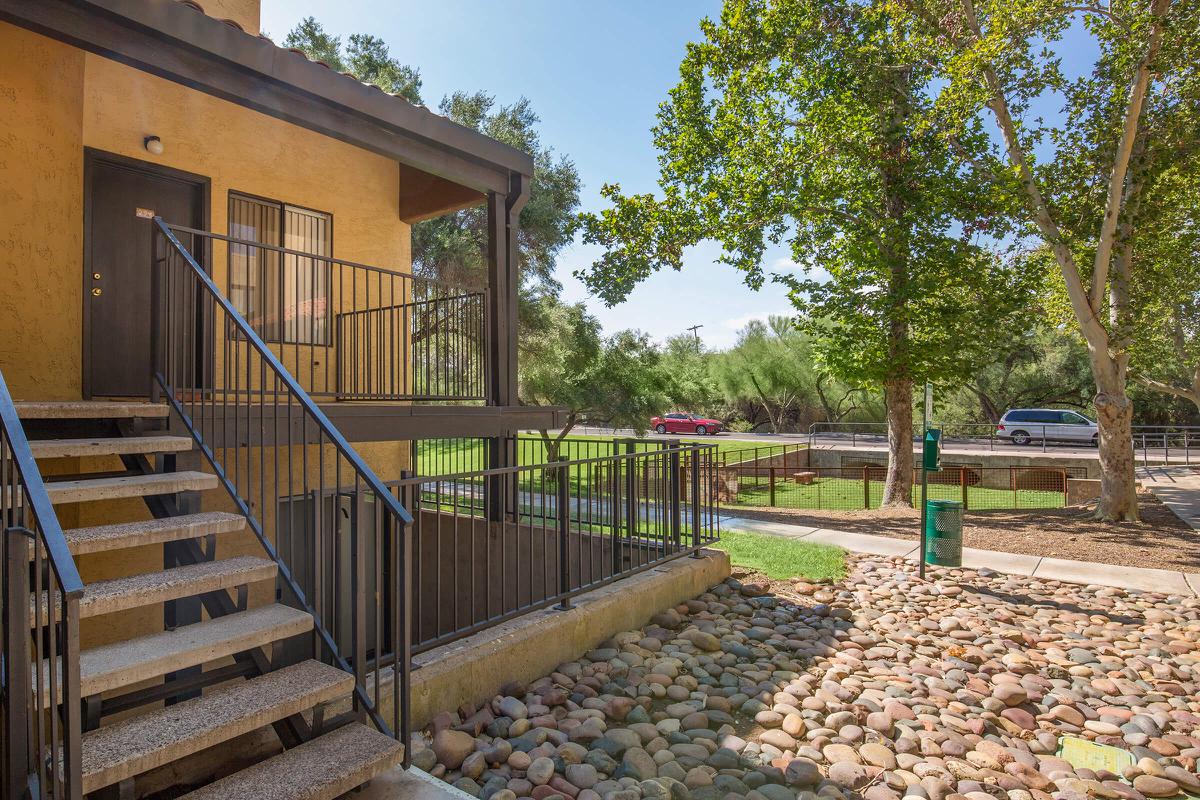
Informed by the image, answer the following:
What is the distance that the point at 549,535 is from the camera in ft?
22.3

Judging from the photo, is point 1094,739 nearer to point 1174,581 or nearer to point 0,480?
point 1174,581

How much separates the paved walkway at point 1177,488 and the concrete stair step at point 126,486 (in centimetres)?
1185

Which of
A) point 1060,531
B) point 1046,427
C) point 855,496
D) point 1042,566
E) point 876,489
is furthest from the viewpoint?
point 1046,427

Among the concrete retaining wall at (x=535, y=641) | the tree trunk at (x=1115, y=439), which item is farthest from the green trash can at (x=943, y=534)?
the tree trunk at (x=1115, y=439)

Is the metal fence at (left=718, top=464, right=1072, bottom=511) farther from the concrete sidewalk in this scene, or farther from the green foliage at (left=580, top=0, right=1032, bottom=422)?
the concrete sidewalk

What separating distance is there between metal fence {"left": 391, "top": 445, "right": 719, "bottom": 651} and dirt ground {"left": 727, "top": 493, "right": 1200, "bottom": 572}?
420cm

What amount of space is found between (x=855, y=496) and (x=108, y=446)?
15774 millimetres

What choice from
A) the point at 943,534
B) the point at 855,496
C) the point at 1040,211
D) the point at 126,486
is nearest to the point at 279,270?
the point at 126,486

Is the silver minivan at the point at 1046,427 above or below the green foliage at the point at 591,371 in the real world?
below

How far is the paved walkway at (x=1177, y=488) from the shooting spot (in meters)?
10.4

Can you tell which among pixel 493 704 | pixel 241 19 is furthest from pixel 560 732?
pixel 241 19

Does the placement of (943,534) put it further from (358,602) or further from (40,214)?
(40,214)

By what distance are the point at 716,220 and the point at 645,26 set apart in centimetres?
378

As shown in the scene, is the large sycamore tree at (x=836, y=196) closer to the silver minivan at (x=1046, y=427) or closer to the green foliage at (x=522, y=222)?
the green foliage at (x=522, y=222)
